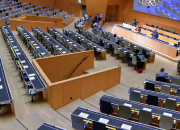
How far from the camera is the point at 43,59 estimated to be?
352 inches

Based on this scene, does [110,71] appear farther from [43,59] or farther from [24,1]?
[24,1]

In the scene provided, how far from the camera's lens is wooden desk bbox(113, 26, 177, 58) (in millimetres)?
13820

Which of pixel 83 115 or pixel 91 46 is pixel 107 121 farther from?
pixel 91 46

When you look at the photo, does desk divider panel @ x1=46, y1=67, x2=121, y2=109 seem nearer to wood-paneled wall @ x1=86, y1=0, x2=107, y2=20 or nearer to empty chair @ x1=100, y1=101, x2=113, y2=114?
empty chair @ x1=100, y1=101, x2=113, y2=114

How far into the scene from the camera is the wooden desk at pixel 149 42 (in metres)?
13.8

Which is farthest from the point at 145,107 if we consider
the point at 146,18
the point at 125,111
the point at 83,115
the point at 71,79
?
the point at 146,18

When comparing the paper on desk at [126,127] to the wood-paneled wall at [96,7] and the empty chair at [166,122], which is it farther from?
the wood-paneled wall at [96,7]

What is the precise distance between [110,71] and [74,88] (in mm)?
2148

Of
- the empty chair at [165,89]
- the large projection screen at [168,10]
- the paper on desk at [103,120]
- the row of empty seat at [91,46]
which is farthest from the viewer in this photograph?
the large projection screen at [168,10]

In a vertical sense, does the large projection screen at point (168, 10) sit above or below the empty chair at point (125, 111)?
above

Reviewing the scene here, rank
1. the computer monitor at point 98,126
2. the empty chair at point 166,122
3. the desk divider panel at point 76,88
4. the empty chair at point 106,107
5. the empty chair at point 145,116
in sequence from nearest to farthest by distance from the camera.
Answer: the computer monitor at point 98,126 < the empty chair at point 166,122 < the empty chair at point 145,116 < the empty chair at point 106,107 < the desk divider panel at point 76,88

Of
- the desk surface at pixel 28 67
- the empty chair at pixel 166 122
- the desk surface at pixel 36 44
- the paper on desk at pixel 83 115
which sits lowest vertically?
the empty chair at pixel 166 122

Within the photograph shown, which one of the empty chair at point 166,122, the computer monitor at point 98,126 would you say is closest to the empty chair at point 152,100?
the empty chair at point 166,122

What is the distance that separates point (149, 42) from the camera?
15.6m
